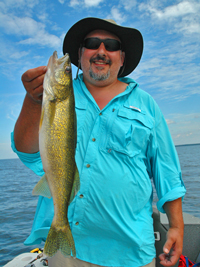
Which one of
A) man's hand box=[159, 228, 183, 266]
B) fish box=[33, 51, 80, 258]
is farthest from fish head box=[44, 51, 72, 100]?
man's hand box=[159, 228, 183, 266]

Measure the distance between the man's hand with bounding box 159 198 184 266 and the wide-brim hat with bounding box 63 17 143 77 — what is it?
86.2 inches

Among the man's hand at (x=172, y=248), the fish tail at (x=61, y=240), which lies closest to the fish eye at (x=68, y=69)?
the fish tail at (x=61, y=240)

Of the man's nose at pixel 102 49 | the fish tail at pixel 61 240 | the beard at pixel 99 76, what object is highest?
the man's nose at pixel 102 49

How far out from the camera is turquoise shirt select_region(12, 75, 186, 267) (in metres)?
2.37

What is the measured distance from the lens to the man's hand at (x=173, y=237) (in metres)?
2.48

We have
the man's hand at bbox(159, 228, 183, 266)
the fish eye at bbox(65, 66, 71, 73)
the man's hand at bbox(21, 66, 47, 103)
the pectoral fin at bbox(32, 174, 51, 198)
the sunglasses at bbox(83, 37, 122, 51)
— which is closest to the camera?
the man's hand at bbox(21, 66, 47, 103)

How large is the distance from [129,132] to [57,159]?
1.01m

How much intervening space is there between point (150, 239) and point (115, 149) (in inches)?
43.9

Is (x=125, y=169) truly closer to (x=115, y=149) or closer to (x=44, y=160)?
(x=115, y=149)

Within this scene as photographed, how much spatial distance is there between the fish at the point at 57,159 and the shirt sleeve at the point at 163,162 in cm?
117

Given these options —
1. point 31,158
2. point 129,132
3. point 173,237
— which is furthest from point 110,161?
point 173,237

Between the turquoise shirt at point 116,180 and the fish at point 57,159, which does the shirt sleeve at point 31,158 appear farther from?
the fish at point 57,159

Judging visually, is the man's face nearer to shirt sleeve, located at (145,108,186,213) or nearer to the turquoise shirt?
the turquoise shirt

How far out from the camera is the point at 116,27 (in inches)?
118
